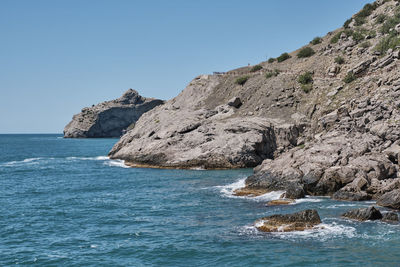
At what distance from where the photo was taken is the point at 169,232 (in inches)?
1008

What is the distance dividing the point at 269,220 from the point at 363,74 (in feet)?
Result: 144

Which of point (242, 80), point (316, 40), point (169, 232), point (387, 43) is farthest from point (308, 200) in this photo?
point (316, 40)

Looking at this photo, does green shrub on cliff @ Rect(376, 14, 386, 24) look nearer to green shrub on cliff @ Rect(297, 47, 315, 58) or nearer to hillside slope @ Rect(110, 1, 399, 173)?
hillside slope @ Rect(110, 1, 399, 173)

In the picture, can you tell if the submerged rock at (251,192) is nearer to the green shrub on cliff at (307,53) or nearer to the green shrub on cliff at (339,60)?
the green shrub on cliff at (339,60)

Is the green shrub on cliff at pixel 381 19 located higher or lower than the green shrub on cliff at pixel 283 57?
higher

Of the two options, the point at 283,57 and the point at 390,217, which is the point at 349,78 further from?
the point at 390,217

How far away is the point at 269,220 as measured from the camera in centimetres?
2572

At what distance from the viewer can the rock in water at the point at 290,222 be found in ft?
80.7

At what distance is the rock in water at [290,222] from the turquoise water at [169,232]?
827 millimetres

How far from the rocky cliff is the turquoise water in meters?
4.54

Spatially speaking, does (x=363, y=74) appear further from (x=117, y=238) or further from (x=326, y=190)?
(x=117, y=238)

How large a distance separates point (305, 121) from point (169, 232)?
139 feet

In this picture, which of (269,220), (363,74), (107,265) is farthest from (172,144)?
(107,265)

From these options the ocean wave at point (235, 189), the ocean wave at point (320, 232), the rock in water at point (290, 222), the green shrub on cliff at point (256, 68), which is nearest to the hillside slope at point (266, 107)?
the green shrub on cliff at point (256, 68)
